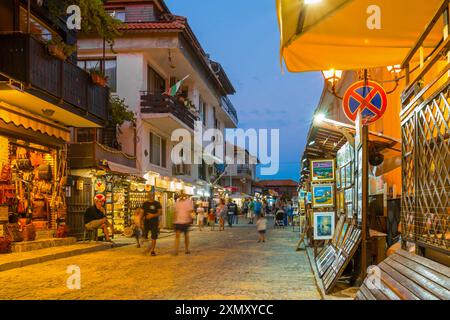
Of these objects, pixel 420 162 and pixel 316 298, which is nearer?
pixel 420 162

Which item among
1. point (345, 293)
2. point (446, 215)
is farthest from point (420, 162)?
point (345, 293)

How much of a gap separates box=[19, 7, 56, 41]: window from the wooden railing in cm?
1243

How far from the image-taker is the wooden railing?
3.94 metres

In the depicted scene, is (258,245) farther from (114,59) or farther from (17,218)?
(114,59)

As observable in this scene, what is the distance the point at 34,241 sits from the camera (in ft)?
49.0

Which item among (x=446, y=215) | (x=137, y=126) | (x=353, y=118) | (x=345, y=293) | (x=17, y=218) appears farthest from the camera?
(x=137, y=126)

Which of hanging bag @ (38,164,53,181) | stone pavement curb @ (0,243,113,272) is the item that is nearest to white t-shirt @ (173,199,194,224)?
stone pavement curb @ (0,243,113,272)

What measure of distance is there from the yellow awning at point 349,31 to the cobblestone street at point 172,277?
379 centimetres

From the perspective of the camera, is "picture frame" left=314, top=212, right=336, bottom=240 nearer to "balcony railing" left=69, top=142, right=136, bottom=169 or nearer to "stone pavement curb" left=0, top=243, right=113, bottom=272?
"stone pavement curb" left=0, top=243, right=113, bottom=272

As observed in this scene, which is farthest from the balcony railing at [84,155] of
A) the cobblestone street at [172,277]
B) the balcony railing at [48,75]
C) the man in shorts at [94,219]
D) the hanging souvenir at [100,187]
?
the cobblestone street at [172,277]

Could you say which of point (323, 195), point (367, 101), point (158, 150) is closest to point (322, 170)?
point (323, 195)

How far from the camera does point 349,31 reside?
6.34 meters

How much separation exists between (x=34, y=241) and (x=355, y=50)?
11687mm

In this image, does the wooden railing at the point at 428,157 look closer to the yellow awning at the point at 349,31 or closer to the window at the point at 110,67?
the yellow awning at the point at 349,31
